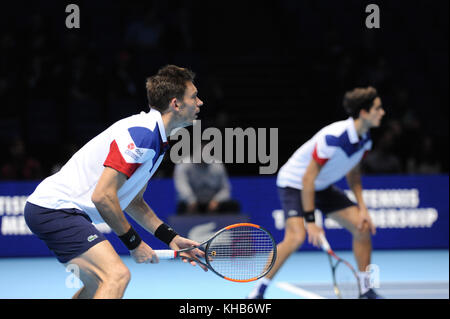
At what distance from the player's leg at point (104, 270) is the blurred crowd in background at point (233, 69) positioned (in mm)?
5151

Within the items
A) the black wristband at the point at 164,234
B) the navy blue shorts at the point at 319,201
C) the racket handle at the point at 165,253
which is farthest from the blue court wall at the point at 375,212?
the racket handle at the point at 165,253

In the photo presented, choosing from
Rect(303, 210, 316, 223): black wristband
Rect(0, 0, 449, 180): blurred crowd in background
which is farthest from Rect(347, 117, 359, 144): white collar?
Rect(0, 0, 449, 180): blurred crowd in background

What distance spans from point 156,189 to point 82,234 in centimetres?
497

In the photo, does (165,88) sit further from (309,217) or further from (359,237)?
(359,237)

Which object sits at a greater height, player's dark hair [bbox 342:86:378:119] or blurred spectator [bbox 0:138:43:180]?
player's dark hair [bbox 342:86:378:119]

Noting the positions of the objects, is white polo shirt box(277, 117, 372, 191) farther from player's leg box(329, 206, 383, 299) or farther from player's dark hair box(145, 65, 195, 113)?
player's dark hair box(145, 65, 195, 113)

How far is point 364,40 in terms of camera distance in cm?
1173

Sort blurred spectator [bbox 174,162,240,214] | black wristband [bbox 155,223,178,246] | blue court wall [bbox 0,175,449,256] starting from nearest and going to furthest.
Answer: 1. black wristband [bbox 155,223,178,246]
2. blurred spectator [bbox 174,162,240,214]
3. blue court wall [bbox 0,175,449,256]

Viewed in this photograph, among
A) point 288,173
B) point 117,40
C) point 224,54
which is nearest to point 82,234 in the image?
point 288,173

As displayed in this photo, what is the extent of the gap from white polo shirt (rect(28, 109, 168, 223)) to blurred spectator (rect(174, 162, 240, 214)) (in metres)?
4.24

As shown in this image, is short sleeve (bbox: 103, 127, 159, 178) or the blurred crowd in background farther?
the blurred crowd in background

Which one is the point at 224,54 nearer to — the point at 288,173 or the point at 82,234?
the point at 288,173

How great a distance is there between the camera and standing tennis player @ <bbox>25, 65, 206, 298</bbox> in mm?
3184

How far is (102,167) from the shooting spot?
133 inches
